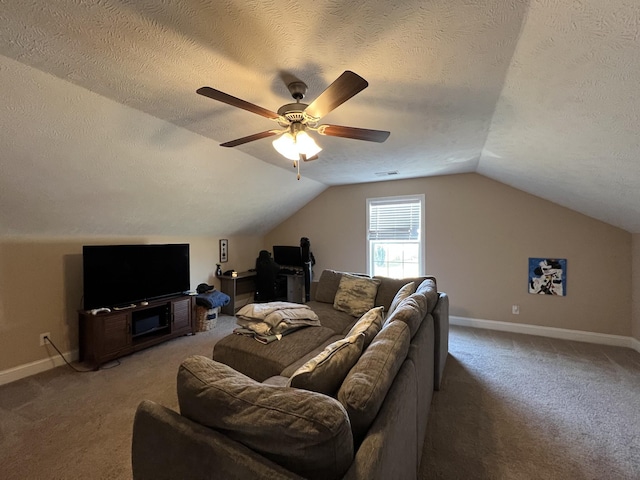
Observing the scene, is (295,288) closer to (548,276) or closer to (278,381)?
(278,381)

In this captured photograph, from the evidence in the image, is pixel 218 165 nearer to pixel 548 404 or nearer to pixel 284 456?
pixel 284 456

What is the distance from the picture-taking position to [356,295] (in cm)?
346

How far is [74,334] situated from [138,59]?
321 cm

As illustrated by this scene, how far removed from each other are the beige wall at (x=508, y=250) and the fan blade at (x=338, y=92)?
337cm

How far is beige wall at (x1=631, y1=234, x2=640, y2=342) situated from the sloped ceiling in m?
0.36

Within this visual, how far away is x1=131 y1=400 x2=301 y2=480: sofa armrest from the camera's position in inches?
34.6

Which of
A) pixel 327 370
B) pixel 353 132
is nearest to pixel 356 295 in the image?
pixel 353 132

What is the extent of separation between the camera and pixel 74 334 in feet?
10.7

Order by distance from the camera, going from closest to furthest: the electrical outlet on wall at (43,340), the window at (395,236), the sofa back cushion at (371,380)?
the sofa back cushion at (371,380) → the electrical outlet on wall at (43,340) → the window at (395,236)

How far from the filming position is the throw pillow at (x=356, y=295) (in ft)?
11.1

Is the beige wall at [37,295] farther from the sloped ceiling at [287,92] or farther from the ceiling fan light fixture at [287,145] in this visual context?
the ceiling fan light fixture at [287,145]

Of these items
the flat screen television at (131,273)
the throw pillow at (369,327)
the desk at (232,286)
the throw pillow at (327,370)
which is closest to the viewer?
the throw pillow at (327,370)

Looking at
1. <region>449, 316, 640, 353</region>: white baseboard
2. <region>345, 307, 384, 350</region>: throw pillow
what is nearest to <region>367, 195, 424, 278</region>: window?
<region>449, 316, 640, 353</region>: white baseboard

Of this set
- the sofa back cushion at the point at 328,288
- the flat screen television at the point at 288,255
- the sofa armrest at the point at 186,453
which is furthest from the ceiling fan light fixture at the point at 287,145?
the flat screen television at the point at 288,255
